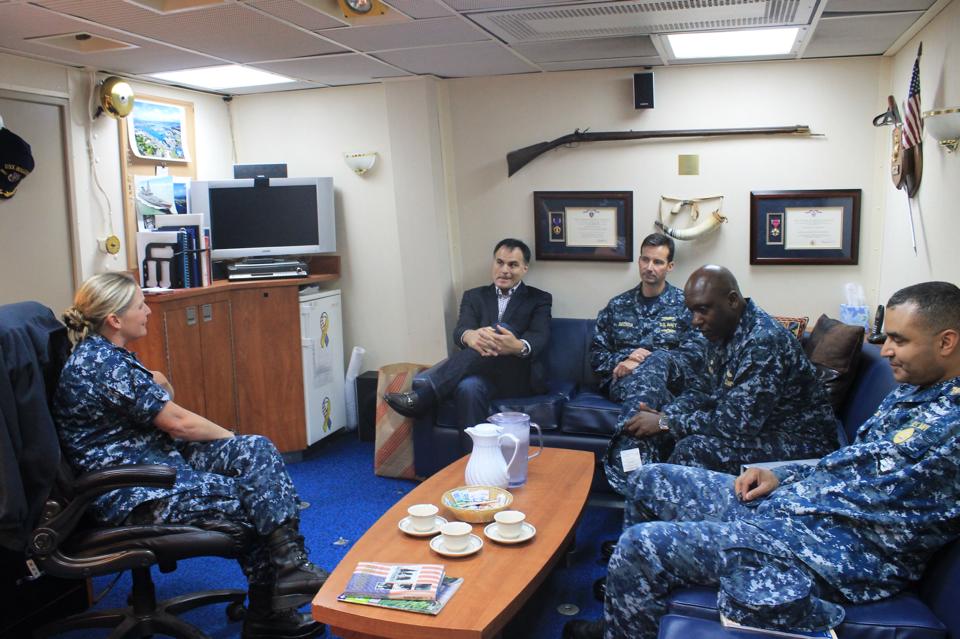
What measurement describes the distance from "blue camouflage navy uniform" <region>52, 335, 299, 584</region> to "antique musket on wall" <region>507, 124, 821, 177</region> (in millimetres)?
2595

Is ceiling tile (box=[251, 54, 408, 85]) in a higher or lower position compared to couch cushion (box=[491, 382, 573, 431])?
higher

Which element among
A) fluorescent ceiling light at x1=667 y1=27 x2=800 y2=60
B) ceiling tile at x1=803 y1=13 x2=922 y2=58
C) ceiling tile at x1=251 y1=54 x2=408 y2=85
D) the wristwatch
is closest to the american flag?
ceiling tile at x1=803 y1=13 x2=922 y2=58

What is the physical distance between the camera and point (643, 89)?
4.29 m

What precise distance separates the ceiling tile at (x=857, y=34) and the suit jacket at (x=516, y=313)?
5.99 feet

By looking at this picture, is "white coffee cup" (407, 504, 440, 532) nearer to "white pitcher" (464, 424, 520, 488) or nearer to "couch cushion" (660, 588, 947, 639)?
"white pitcher" (464, 424, 520, 488)

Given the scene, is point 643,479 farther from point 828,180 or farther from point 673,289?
point 828,180

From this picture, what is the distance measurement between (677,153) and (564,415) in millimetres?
1608

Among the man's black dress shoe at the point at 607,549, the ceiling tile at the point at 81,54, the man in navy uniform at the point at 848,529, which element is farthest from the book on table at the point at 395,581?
the ceiling tile at the point at 81,54

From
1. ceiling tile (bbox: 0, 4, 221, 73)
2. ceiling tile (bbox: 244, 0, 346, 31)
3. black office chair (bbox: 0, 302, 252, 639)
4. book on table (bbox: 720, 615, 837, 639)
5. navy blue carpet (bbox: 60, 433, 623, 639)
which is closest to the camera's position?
book on table (bbox: 720, 615, 837, 639)

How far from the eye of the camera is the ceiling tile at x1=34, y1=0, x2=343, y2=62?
292 cm

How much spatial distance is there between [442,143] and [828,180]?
214 centimetres

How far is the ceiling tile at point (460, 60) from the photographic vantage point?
380 centimetres

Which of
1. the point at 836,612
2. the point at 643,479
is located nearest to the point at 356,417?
the point at 643,479

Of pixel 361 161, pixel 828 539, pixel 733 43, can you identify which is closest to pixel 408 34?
pixel 361 161
